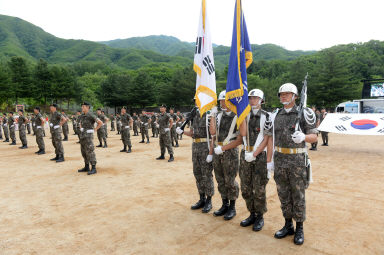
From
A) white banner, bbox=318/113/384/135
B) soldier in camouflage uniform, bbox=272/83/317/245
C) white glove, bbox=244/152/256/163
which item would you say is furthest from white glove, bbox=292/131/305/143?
white banner, bbox=318/113/384/135

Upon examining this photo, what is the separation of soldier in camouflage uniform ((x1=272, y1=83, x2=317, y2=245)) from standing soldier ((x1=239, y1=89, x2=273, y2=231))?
19 cm

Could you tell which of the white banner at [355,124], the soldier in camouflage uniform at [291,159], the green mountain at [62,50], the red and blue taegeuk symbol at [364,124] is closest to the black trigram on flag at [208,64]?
the soldier in camouflage uniform at [291,159]

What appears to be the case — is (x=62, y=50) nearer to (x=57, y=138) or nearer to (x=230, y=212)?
(x=57, y=138)

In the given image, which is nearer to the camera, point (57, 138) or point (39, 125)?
point (57, 138)

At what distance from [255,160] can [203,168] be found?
123cm

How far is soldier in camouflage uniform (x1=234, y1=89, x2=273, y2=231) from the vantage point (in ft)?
13.3

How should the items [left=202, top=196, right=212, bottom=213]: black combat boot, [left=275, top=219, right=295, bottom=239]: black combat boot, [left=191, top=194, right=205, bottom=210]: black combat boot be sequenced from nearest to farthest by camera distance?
[left=275, top=219, right=295, bottom=239]: black combat boot
[left=202, top=196, right=212, bottom=213]: black combat boot
[left=191, top=194, right=205, bottom=210]: black combat boot

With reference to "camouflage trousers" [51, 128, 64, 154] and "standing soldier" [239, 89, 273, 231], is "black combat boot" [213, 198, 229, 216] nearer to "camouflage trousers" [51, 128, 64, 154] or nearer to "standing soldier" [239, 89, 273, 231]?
"standing soldier" [239, 89, 273, 231]

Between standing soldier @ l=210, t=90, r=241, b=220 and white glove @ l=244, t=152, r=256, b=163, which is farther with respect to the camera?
standing soldier @ l=210, t=90, r=241, b=220

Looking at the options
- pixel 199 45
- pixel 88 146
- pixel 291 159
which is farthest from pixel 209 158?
pixel 88 146

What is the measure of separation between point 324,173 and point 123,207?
246 inches

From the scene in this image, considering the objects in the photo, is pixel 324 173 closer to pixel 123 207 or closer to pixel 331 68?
pixel 123 207

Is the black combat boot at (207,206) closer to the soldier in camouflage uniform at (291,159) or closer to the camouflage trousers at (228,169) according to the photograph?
the camouflage trousers at (228,169)

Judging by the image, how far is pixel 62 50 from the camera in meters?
166
